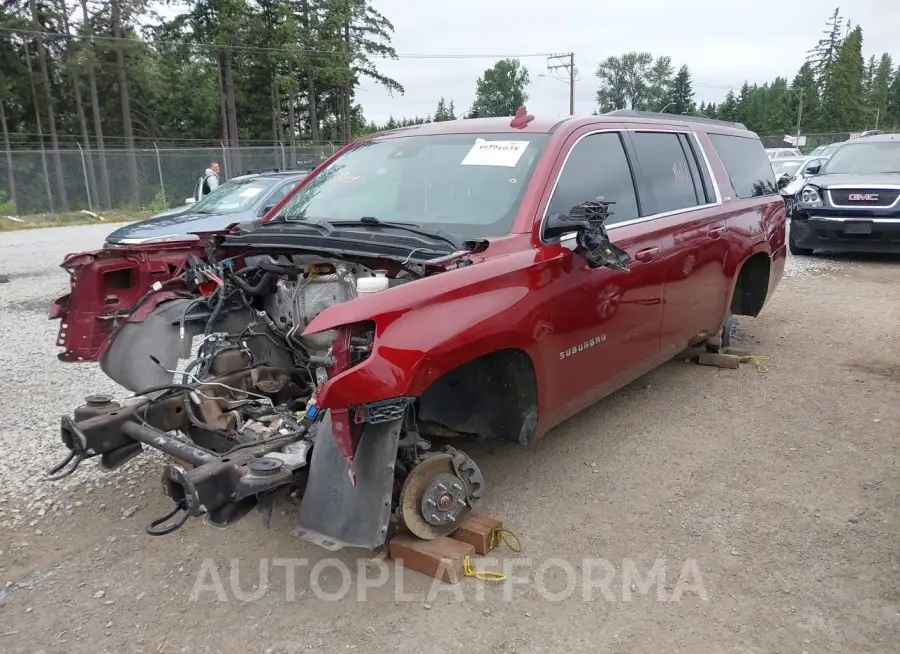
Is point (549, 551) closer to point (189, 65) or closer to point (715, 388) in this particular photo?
point (715, 388)

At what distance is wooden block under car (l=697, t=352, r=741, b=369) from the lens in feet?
19.3

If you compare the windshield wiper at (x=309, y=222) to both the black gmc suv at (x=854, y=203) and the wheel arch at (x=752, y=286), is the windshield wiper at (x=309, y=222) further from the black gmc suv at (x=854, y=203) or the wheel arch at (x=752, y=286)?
the black gmc suv at (x=854, y=203)

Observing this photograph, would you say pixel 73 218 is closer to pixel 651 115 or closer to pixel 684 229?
pixel 651 115

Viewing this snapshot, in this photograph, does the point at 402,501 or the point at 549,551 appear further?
the point at 549,551

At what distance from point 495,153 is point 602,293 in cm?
96

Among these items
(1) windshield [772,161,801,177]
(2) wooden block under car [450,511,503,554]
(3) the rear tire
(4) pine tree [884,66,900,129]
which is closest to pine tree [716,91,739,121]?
(4) pine tree [884,66,900,129]

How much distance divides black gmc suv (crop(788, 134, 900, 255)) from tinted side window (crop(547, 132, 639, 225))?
7.77 m

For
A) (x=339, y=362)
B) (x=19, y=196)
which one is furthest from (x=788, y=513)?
(x=19, y=196)

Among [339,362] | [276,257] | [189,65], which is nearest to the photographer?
[339,362]

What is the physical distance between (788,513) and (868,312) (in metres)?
5.15

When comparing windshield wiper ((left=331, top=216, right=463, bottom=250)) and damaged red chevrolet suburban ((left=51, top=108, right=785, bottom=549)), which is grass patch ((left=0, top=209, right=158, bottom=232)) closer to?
damaged red chevrolet suburban ((left=51, top=108, right=785, bottom=549))

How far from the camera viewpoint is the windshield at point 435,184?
143 inches

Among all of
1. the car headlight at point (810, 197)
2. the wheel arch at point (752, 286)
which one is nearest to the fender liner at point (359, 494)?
the wheel arch at point (752, 286)

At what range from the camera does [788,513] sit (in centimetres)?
358
